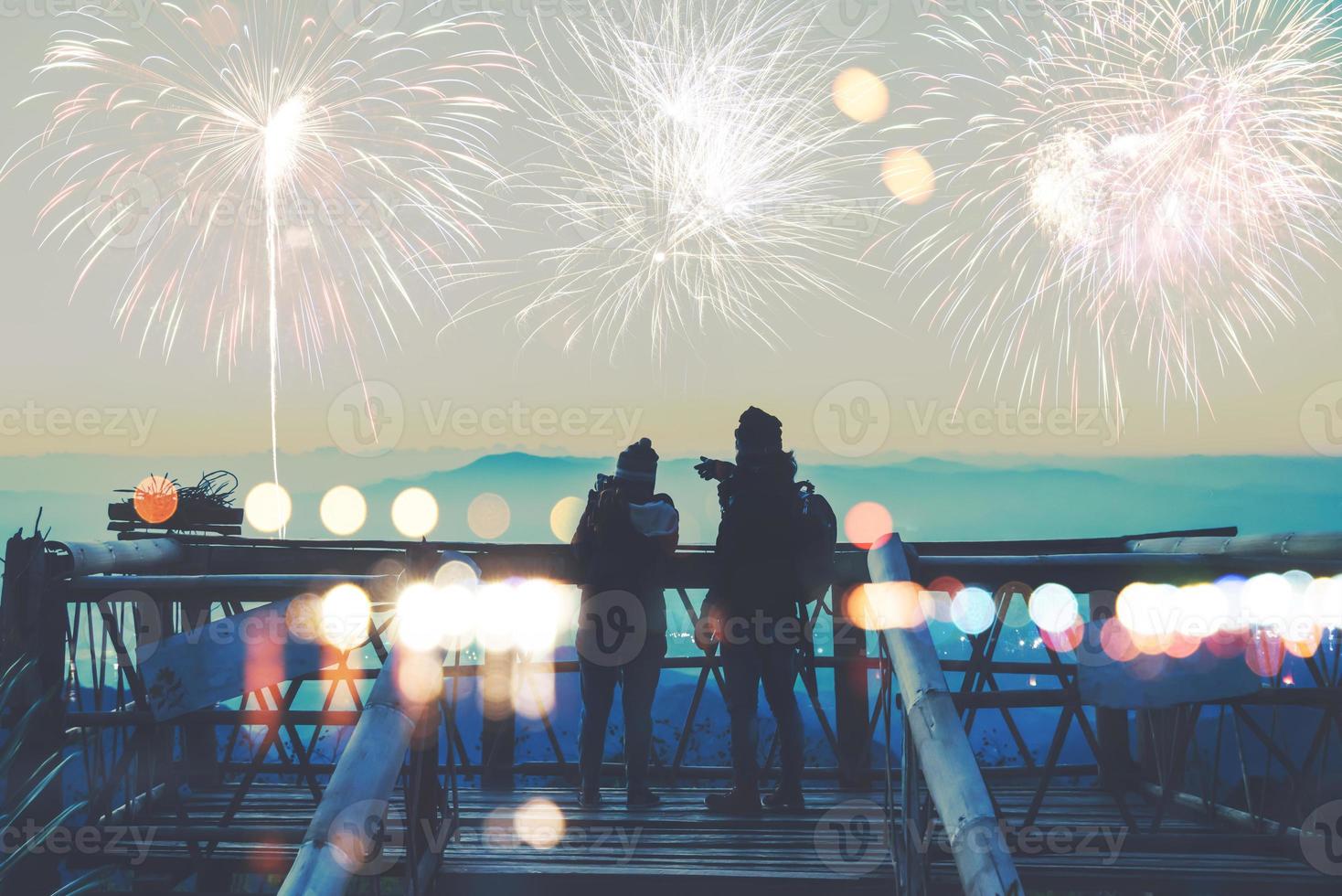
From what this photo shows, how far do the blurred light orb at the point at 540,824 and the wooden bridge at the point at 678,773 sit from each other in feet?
0.08

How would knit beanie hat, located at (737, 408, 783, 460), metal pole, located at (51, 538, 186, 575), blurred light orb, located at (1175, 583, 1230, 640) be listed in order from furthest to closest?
knit beanie hat, located at (737, 408, 783, 460), metal pole, located at (51, 538, 186, 575), blurred light orb, located at (1175, 583, 1230, 640)

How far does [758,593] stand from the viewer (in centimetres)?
579

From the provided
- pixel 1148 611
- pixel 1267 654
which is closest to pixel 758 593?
pixel 1148 611

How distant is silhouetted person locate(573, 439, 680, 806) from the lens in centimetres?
586

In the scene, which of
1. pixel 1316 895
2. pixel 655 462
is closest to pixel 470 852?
pixel 655 462

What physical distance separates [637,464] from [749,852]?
7.40 ft

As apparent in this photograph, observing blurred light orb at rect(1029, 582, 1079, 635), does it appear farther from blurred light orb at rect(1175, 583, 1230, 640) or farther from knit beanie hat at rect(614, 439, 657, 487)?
knit beanie hat at rect(614, 439, 657, 487)

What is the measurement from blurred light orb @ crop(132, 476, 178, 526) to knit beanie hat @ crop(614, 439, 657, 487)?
14.6ft

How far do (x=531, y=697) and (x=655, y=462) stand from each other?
2.74 metres

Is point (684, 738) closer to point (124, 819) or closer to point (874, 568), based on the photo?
point (874, 568)

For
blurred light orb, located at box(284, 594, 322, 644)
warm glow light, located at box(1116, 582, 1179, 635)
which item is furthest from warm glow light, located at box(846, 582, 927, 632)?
blurred light orb, located at box(284, 594, 322, 644)

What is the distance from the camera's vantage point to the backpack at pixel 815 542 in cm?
Result: 579

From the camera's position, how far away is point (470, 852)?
5.08 meters

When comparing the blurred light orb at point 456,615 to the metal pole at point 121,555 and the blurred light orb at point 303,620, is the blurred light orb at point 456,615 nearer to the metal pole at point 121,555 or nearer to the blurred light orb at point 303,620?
the blurred light orb at point 303,620
